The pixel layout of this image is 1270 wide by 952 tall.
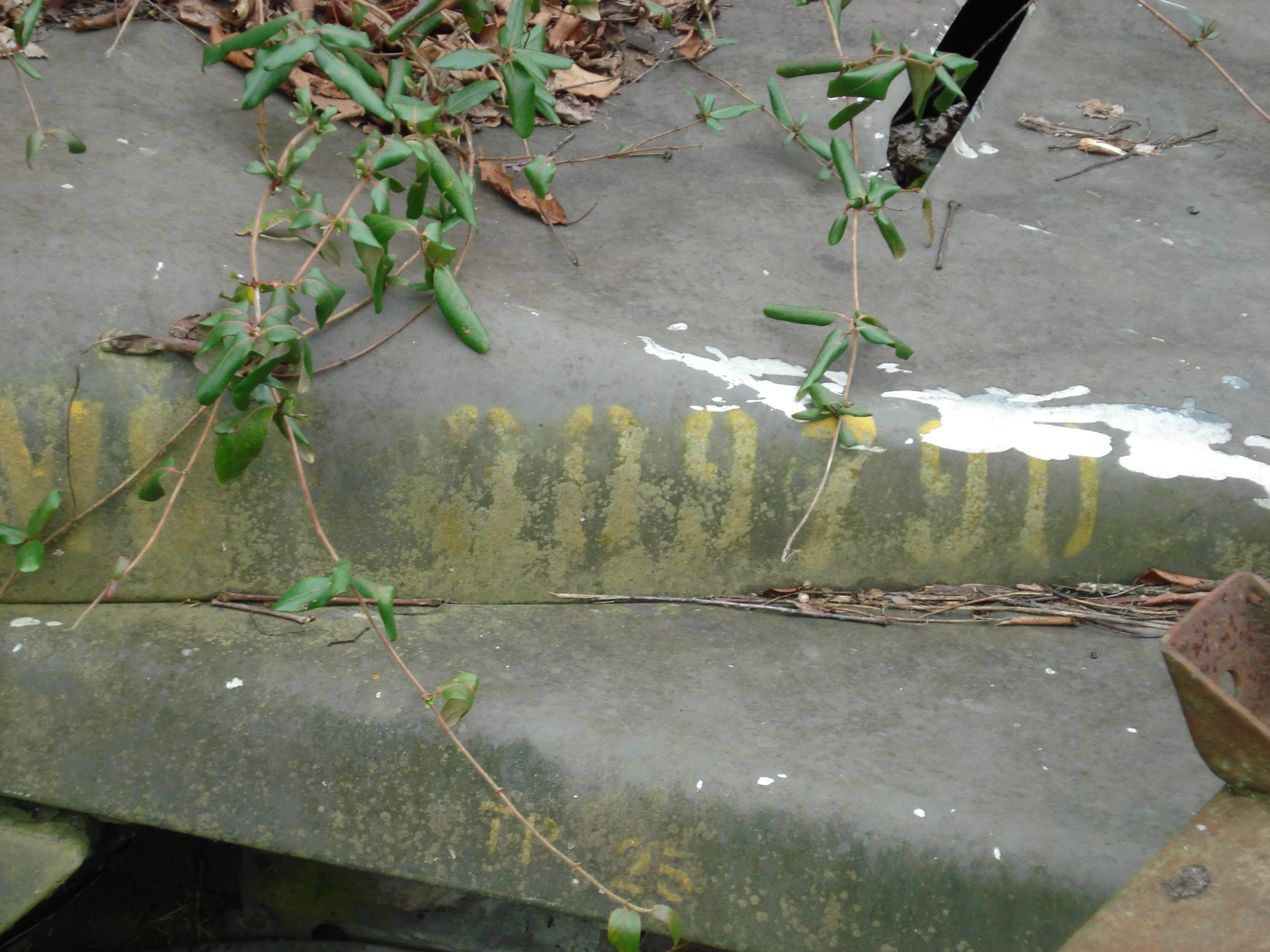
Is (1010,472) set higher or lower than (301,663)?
higher

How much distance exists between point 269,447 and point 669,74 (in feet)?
4.62

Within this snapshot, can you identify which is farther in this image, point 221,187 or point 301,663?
point 221,187

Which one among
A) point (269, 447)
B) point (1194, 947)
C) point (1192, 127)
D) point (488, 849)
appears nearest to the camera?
point (1194, 947)

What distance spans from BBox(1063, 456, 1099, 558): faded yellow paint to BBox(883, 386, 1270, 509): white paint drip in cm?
1

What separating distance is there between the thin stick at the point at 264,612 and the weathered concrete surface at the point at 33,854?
32 centimetres

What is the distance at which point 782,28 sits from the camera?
242 cm

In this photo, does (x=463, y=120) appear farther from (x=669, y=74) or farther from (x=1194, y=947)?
(x=1194, y=947)

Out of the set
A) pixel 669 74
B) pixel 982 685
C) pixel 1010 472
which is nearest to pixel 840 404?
pixel 1010 472

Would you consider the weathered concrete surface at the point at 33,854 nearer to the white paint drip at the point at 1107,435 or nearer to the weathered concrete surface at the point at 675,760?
the weathered concrete surface at the point at 675,760

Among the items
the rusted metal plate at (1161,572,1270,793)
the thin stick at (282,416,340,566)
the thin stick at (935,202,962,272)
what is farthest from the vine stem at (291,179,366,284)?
the rusted metal plate at (1161,572,1270,793)

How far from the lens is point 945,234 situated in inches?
75.6

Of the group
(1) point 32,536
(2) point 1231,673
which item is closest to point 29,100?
(1) point 32,536

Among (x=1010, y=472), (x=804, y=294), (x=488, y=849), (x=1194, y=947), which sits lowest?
(x=488, y=849)

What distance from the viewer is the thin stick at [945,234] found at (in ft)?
6.02
